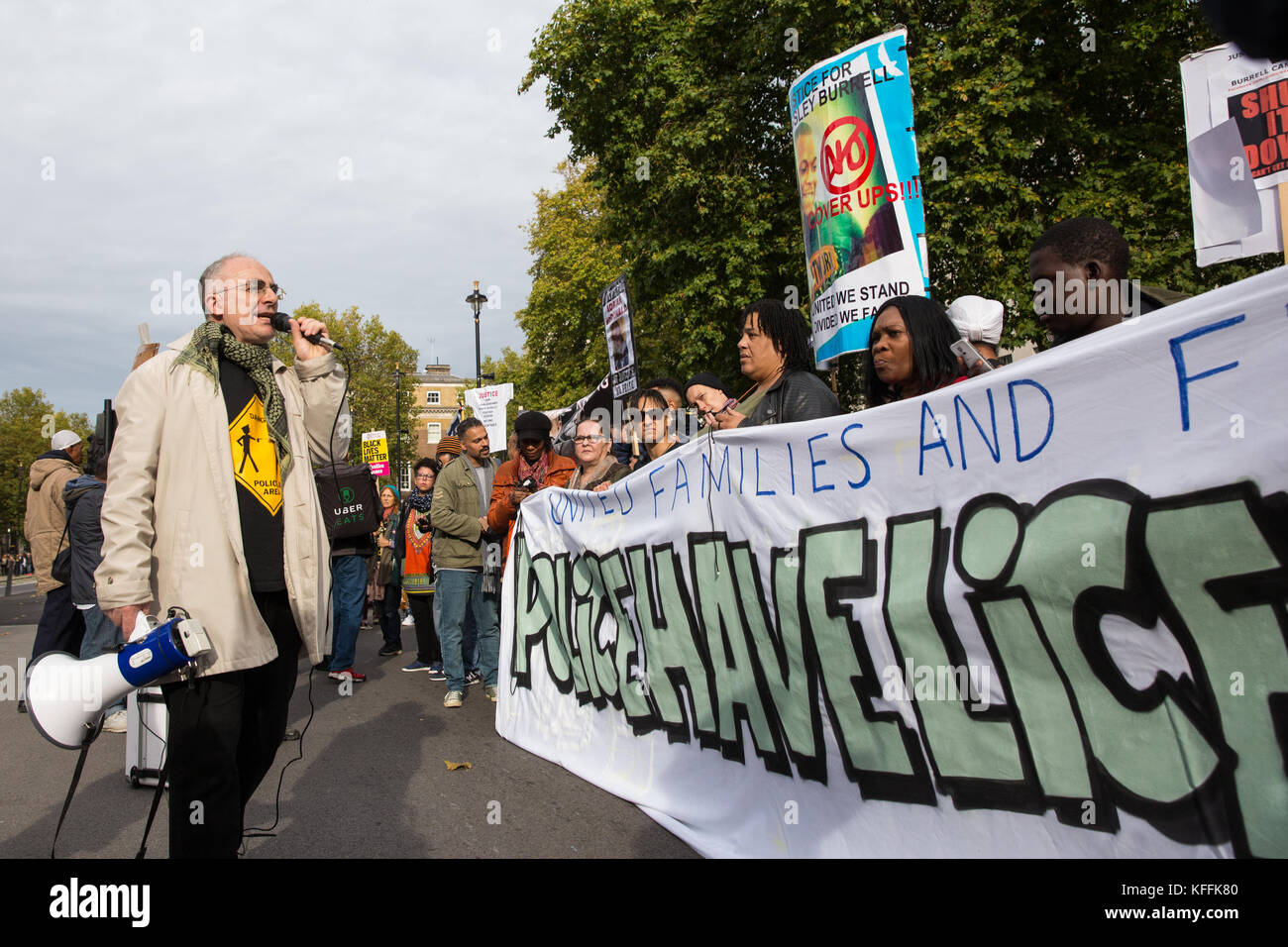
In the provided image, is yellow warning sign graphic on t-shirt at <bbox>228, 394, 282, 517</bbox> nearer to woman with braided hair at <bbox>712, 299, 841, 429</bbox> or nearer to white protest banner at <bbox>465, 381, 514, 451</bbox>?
woman with braided hair at <bbox>712, 299, 841, 429</bbox>

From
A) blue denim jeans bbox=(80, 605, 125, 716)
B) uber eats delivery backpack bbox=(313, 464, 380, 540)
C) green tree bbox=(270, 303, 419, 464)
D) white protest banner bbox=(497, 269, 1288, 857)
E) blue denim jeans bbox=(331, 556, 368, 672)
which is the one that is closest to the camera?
white protest banner bbox=(497, 269, 1288, 857)

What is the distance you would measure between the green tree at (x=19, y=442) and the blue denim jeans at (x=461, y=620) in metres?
62.8

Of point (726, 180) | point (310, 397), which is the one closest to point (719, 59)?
point (726, 180)

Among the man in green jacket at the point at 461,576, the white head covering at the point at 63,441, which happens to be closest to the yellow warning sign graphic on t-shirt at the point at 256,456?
the man in green jacket at the point at 461,576

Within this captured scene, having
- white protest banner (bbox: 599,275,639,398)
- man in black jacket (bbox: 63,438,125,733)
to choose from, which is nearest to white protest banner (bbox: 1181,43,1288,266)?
white protest banner (bbox: 599,275,639,398)

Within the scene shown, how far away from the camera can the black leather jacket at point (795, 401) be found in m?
3.95

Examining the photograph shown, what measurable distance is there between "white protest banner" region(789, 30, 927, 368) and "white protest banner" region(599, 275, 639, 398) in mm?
2396

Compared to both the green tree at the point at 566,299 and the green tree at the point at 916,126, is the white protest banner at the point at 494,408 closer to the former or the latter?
the green tree at the point at 916,126

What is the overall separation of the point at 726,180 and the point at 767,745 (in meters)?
14.6

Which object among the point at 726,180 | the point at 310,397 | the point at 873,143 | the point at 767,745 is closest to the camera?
the point at 310,397

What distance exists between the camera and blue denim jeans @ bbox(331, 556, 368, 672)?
8.03 metres

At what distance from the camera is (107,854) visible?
149 inches
